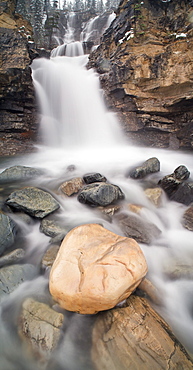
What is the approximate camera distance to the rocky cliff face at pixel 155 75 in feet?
30.7

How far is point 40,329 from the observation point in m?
1.88

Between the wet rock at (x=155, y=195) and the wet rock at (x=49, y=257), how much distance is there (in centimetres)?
307

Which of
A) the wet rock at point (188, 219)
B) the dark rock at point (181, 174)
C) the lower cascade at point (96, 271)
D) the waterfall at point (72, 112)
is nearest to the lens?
the lower cascade at point (96, 271)

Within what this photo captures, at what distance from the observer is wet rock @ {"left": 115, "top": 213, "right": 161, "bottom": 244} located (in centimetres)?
353

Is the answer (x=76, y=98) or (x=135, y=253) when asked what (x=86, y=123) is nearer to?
(x=76, y=98)

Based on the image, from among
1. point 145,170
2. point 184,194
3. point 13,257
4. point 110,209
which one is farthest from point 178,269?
point 145,170

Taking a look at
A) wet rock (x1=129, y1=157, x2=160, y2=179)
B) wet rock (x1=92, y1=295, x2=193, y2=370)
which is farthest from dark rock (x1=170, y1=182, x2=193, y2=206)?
wet rock (x1=92, y1=295, x2=193, y2=370)

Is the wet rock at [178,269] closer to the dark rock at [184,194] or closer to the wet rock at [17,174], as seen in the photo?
the dark rock at [184,194]

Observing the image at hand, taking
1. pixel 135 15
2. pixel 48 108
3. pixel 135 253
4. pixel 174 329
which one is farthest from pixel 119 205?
pixel 135 15

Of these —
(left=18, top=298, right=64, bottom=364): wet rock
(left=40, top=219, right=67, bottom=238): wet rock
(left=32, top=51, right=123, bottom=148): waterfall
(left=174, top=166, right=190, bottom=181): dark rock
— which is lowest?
(left=18, top=298, right=64, bottom=364): wet rock

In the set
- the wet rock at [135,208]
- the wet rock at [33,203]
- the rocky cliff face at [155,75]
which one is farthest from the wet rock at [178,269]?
the rocky cliff face at [155,75]

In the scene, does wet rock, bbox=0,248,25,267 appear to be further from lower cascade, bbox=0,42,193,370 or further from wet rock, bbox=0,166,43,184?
wet rock, bbox=0,166,43,184

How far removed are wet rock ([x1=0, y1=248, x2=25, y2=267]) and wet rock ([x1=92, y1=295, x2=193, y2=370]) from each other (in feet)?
5.33

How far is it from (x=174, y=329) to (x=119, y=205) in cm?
265
